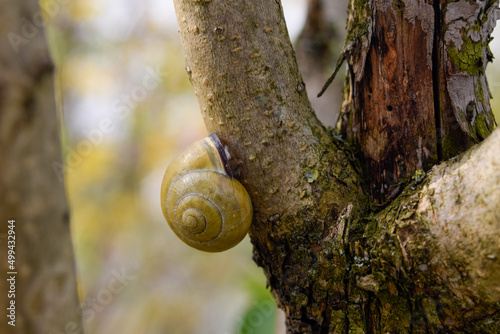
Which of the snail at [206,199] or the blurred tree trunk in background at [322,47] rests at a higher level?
the blurred tree trunk in background at [322,47]

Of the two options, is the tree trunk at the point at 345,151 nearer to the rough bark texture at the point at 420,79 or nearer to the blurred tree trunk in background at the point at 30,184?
the rough bark texture at the point at 420,79

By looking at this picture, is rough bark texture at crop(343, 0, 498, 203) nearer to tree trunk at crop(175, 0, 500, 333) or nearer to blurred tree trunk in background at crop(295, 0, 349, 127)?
tree trunk at crop(175, 0, 500, 333)

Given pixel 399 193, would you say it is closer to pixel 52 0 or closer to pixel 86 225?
pixel 52 0

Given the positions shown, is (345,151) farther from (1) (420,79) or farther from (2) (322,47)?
(2) (322,47)

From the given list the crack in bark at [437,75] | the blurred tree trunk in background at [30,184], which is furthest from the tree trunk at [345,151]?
the blurred tree trunk in background at [30,184]

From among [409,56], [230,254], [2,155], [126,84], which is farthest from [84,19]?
[409,56]

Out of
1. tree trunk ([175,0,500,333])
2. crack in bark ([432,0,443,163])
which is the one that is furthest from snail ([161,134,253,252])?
crack in bark ([432,0,443,163])
